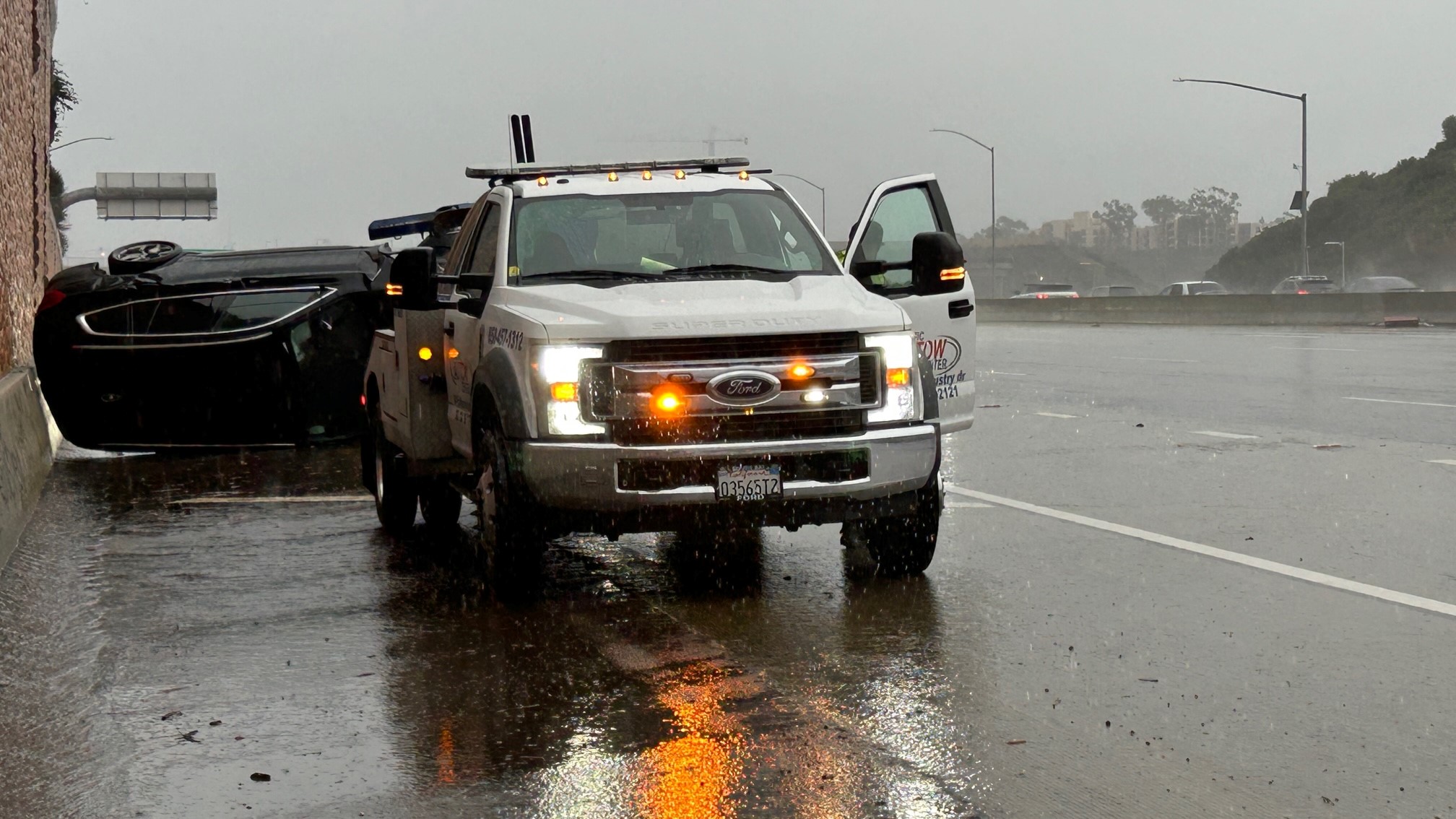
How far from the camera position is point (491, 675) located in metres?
6.63

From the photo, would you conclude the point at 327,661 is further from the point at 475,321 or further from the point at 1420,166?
the point at 1420,166

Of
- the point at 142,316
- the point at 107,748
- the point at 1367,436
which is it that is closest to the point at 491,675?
the point at 107,748

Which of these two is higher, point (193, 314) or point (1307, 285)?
point (193, 314)

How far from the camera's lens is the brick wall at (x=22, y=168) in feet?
55.8

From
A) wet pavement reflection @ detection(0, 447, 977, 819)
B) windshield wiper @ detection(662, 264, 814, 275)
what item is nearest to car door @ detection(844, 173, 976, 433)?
wet pavement reflection @ detection(0, 447, 977, 819)

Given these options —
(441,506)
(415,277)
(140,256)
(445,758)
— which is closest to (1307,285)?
→ (140,256)

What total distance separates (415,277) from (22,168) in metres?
14.0

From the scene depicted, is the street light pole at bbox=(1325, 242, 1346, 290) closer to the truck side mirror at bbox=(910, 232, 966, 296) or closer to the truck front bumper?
the truck side mirror at bbox=(910, 232, 966, 296)

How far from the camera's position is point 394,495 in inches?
416

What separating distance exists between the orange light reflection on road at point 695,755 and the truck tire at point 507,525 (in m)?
1.57

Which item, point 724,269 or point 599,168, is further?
point 599,168

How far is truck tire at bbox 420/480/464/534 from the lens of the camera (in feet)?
34.4

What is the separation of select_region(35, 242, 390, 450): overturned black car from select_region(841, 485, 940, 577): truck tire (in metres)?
6.50

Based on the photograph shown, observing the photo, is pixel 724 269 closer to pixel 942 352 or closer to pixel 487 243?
pixel 487 243
